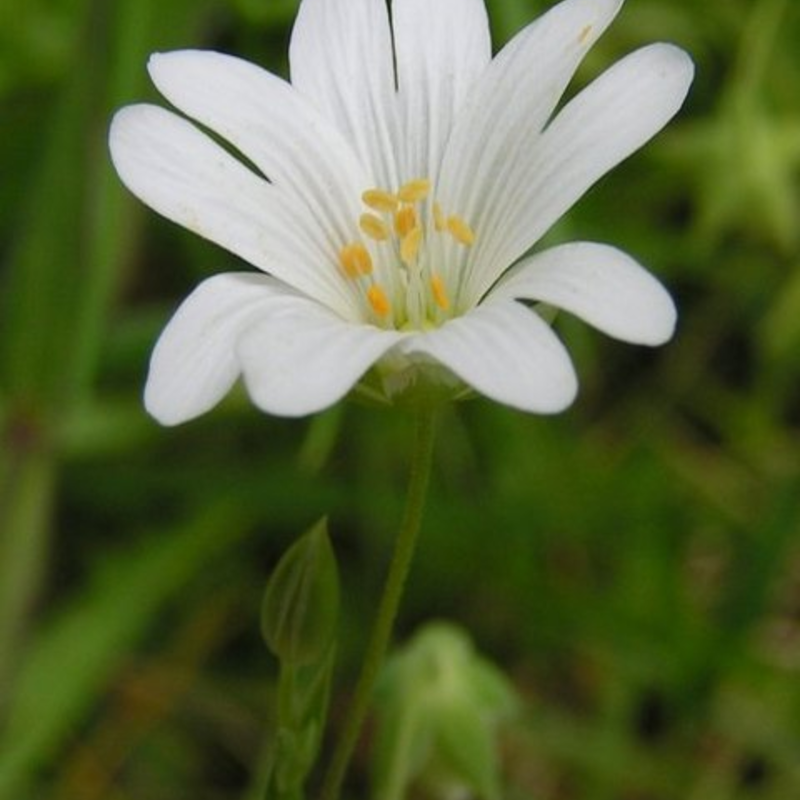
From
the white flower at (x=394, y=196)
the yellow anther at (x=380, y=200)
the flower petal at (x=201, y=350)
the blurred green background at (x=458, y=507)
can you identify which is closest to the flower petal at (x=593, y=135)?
the white flower at (x=394, y=196)

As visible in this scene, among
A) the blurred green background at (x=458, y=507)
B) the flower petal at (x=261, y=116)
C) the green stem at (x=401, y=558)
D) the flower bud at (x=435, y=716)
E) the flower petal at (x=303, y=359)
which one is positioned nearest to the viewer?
the flower petal at (x=303, y=359)

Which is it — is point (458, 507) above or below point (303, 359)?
below

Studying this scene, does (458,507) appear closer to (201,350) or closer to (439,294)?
(439,294)

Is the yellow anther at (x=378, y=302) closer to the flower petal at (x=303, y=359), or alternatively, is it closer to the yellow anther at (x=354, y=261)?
the yellow anther at (x=354, y=261)

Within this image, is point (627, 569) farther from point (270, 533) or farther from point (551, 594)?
point (270, 533)

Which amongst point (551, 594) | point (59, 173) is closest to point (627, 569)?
point (551, 594)

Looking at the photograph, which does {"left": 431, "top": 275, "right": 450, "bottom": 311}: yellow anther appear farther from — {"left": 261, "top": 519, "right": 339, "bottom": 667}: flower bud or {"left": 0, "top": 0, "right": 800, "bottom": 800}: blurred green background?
{"left": 0, "top": 0, "right": 800, "bottom": 800}: blurred green background

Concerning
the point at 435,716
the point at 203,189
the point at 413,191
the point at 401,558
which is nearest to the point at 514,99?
the point at 413,191
